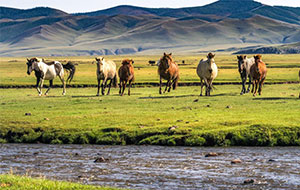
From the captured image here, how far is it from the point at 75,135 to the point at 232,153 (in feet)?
24.3

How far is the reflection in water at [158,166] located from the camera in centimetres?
1727

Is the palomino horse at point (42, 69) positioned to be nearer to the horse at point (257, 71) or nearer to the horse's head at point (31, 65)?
the horse's head at point (31, 65)

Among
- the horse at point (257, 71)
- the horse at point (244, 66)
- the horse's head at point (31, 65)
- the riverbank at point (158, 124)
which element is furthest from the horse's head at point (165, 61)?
the horse's head at point (31, 65)

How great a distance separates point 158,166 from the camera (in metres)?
19.8

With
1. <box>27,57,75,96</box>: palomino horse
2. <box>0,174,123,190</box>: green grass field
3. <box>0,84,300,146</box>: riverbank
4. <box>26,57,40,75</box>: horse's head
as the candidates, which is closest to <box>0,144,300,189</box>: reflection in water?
<box>0,84,300,146</box>: riverbank

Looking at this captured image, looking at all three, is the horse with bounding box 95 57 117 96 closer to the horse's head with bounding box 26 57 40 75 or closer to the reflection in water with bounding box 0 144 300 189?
the horse's head with bounding box 26 57 40 75

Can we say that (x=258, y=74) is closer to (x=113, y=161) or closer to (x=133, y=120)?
(x=133, y=120)

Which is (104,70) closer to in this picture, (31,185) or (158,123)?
(158,123)

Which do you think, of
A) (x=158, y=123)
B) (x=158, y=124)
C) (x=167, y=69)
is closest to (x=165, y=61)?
(x=167, y=69)

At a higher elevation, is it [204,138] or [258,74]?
[258,74]

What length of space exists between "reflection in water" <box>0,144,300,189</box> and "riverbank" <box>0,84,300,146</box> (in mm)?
925

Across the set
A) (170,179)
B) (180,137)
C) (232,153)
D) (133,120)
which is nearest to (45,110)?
(133,120)

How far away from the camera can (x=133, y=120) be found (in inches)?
1081

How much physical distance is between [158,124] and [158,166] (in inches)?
265
